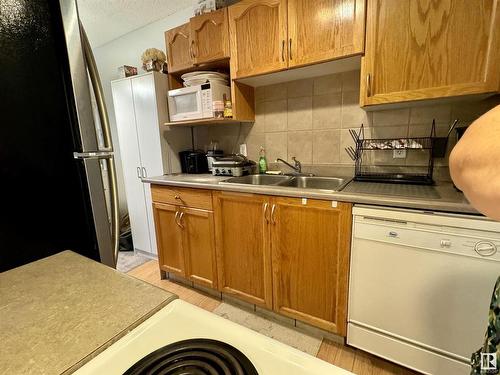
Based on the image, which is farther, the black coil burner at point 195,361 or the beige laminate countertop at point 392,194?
the beige laminate countertop at point 392,194

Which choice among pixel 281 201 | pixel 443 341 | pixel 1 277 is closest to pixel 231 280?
pixel 281 201

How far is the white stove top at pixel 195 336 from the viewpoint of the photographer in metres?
0.36

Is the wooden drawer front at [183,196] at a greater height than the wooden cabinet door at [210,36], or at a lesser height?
lesser

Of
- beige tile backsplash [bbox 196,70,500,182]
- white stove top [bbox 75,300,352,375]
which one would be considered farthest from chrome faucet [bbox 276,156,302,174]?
white stove top [bbox 75,300,352,375]

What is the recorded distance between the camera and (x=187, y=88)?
1.99 m

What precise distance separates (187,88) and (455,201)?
75.1 inches

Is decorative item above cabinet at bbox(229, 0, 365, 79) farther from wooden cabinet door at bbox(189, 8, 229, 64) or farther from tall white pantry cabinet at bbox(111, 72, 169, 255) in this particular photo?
tall white pantry cabinet at bbox(111, 72, 169, 255)

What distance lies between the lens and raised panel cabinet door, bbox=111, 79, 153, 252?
2.41 meters

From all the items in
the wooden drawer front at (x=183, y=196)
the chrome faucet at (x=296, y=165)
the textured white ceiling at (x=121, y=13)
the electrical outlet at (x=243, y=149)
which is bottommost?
the wooden drawer front at (x=183, y=196)

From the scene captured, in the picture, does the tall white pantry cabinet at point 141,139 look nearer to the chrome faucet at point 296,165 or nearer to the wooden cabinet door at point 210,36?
the wooden cabinet door at point 210,36

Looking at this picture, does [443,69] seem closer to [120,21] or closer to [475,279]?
[475,279]

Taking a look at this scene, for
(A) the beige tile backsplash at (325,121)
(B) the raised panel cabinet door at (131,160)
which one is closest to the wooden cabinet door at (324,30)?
(A) the beige tile backsplash at (325,121)

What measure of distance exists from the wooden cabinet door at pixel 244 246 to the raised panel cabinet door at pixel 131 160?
3.96 feet

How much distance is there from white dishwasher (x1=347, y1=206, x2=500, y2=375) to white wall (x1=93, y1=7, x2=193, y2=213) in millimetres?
2554
